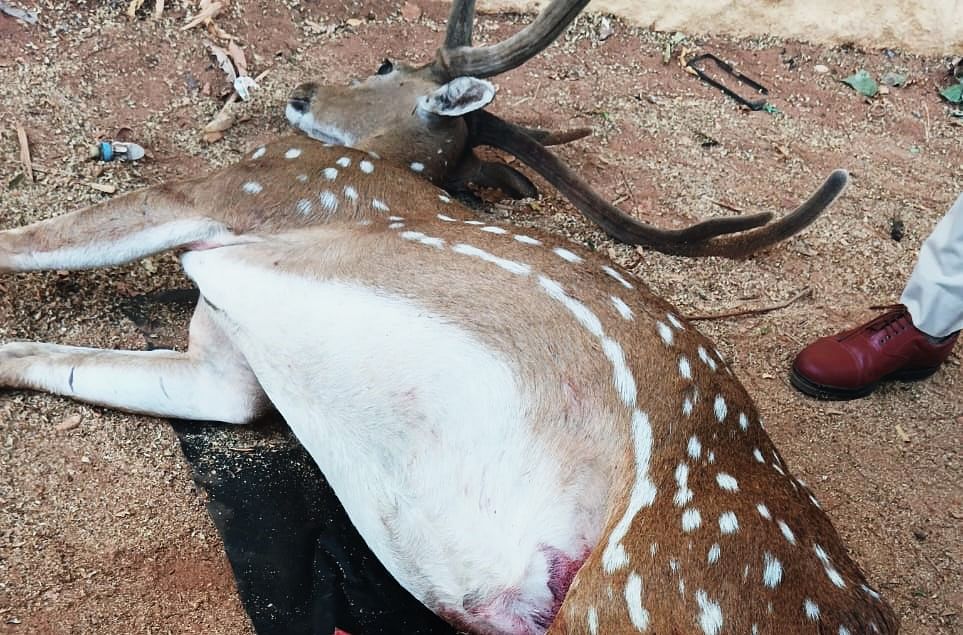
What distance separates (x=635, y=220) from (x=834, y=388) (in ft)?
3.21

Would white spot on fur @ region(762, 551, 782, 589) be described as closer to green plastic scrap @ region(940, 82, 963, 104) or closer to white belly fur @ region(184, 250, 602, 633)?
white belly fur @ region(184, 250, 602, 633)

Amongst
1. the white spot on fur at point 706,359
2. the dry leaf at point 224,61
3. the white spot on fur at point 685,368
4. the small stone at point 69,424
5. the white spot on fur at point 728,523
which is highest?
the white spot on fur at point 685,368

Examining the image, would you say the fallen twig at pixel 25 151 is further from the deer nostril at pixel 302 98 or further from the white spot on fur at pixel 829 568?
the white spot on fur at pixel 829 568

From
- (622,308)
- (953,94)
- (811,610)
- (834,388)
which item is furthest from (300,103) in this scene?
(953,94)

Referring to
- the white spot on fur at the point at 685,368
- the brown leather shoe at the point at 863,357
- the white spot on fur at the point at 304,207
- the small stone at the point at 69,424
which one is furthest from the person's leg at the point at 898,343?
the small stone at the point at 69,424

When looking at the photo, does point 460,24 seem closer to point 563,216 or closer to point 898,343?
point 563,216

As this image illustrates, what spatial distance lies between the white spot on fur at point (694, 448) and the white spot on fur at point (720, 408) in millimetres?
109

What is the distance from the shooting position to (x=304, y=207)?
2600 millimetres

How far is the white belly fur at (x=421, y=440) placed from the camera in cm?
198

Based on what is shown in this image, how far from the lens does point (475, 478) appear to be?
2029 millimetres

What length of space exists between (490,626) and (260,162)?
4.93 feet

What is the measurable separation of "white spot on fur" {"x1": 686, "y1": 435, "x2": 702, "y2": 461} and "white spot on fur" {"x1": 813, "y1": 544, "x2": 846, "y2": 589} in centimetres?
31

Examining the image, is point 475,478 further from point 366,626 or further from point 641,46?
point 641,46

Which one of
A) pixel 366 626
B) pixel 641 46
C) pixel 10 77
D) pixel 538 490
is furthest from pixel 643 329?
pixel 641 46
